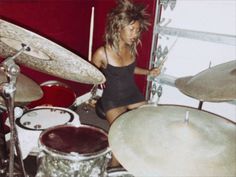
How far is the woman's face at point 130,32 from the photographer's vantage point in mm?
2393

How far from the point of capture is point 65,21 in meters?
3.32

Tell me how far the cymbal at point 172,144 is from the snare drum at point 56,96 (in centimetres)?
119

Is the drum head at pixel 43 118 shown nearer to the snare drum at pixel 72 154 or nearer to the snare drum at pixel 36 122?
the snare drum at pixel 36 122

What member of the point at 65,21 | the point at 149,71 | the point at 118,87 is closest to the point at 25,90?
the point at 118,87

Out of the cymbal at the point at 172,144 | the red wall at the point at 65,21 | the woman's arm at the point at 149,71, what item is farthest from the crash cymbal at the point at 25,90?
the woman's arm at the point at 149,71

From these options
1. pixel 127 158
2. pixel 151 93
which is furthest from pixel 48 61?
pixel 151 93

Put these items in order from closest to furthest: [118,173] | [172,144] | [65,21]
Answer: [172,144]
[118,173]
[65,21]

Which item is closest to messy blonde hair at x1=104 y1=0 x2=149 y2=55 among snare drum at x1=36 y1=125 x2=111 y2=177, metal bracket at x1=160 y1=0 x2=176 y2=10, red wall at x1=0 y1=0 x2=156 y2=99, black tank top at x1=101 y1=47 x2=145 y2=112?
black tank top at x1=101 y1=47 x2=145 y2=112

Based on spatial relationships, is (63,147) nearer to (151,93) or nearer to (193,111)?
(193,111)

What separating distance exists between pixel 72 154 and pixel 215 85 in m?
0.81

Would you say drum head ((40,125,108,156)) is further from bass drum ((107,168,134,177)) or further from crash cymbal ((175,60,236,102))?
crash cymbal ((175,60,236,102))

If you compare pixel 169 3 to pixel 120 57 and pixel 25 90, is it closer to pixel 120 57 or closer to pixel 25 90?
pixel 120 57

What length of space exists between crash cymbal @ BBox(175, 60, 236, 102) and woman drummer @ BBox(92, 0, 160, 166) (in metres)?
0.70

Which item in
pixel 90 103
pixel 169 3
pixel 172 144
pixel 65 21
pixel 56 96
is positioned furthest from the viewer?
pixel 90 103
